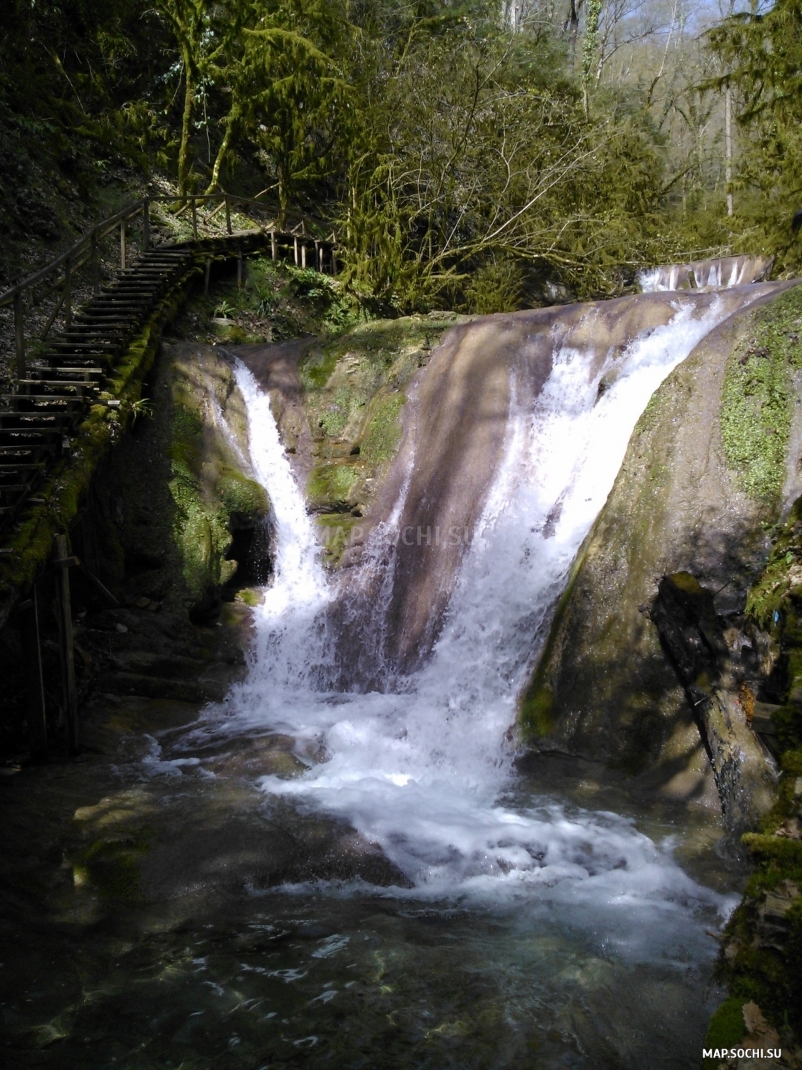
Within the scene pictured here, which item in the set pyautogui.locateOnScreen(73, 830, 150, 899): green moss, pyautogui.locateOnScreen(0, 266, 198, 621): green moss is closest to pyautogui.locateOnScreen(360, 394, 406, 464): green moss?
pyautogui.locateOnScreen(0, 266, 198, 621): green moss

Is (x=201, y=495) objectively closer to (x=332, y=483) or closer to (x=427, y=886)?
(x=332, y=483)

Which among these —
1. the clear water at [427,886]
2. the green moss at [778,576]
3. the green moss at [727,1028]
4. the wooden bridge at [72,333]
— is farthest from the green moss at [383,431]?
the green moss at [727,1028]

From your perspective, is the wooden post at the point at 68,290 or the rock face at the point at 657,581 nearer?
the rock face at the point at 657,581

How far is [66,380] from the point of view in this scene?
10695mm

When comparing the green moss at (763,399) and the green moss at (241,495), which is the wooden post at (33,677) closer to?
the green moss at (241,495)

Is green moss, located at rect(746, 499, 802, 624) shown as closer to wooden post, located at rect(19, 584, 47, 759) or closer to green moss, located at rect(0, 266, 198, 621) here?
green moss, located at rect(0, 266, 198, 621)

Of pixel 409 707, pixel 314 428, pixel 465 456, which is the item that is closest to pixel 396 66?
pixel 314 428

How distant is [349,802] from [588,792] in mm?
2241

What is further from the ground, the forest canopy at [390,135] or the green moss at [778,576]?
the forest canopy at [390,135]

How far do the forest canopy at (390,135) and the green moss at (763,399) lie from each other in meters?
7.33

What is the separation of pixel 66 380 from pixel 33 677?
14.3 ft

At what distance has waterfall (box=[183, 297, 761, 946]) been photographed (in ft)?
21.6

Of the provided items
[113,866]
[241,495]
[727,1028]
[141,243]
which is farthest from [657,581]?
[141,243]

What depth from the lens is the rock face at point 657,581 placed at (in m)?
7.91
